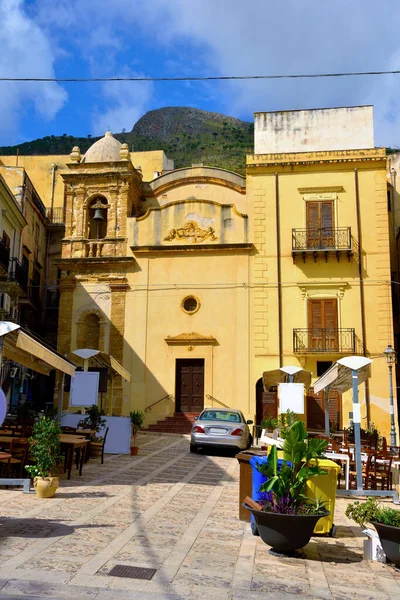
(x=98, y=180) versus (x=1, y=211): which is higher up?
(x=98, y=180)

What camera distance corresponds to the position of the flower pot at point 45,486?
9.00 meters

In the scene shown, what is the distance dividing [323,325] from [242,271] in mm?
4077

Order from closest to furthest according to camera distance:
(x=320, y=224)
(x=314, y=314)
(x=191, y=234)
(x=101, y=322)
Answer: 1. (x=314, y=314)
2. (x=320, y=224)
3. (x=101, y=322)
4. (x=191, y=234)

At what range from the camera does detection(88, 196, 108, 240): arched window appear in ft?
86.8

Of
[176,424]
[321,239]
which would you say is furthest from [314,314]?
[176,424]

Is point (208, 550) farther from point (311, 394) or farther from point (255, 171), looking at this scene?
point (255, 171)

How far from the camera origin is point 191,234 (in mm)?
25656

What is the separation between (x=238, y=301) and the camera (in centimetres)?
2456

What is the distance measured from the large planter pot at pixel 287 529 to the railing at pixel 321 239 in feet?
61.7

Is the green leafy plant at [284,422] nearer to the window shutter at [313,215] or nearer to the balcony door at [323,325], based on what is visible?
the balcony door at [323,325]

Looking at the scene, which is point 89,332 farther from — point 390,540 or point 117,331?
point 390,540

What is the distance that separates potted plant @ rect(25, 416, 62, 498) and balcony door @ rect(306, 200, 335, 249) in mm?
17065

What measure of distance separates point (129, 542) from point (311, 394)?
17.8 metres

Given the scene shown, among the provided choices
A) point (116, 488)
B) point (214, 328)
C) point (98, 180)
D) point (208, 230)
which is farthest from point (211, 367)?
point (116, 488)
